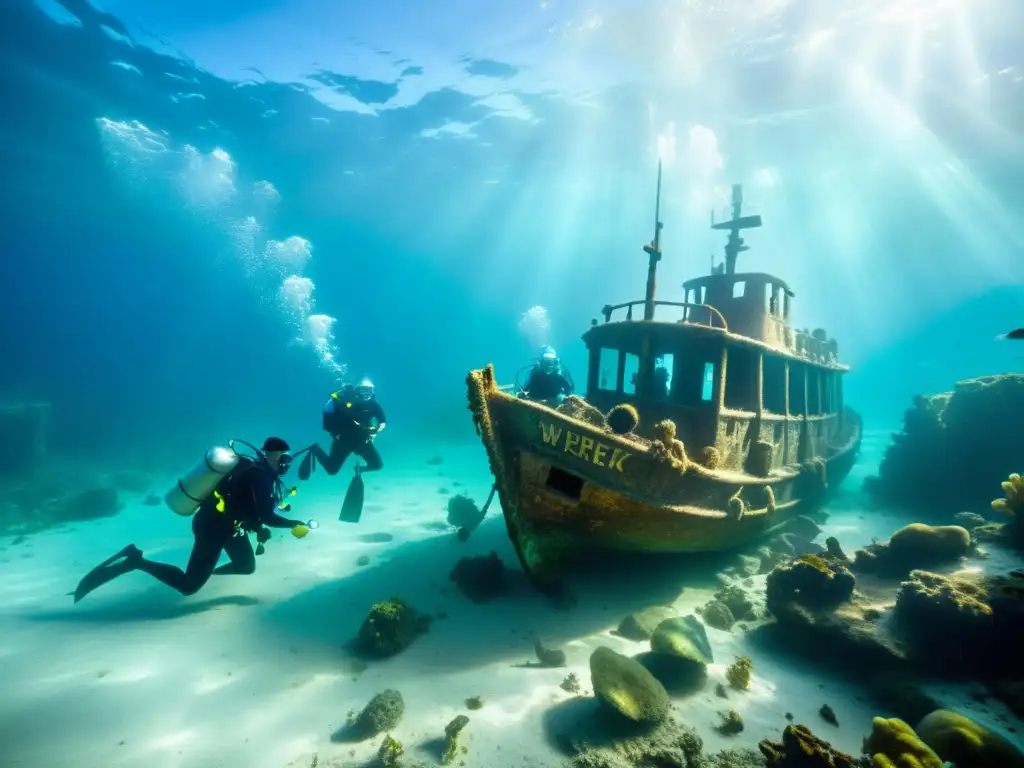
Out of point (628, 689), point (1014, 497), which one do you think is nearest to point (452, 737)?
point (628, 689)

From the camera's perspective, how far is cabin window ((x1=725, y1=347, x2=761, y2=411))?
8.30 meters

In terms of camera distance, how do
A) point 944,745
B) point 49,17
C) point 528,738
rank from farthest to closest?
point 49,17, point 528,738, point 944,745

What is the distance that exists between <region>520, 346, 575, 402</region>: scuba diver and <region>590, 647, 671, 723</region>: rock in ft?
16.9

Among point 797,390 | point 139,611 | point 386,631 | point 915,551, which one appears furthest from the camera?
point 797,390

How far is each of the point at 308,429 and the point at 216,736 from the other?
188ft

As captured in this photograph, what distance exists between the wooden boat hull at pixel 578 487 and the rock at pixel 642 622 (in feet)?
2.84

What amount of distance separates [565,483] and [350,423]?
5.26 m

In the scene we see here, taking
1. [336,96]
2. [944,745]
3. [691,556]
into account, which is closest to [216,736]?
[944,745]

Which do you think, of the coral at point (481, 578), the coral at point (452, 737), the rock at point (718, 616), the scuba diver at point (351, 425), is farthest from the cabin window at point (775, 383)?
the coral at point (452, 737)

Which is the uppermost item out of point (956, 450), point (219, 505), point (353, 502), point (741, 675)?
point (956, 450)

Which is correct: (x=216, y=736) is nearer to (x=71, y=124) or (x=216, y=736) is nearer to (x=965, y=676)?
(x=965, y=676)

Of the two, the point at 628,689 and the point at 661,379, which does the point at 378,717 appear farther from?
the point at 661,379

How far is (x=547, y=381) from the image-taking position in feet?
30.2

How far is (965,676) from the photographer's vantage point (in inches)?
191
